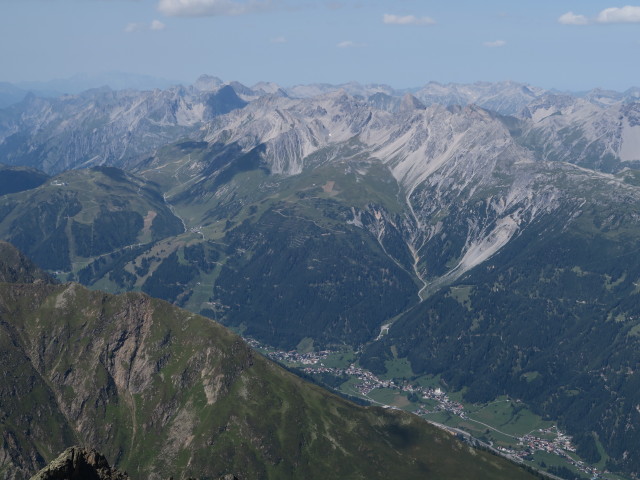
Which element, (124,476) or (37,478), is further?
(124,476)

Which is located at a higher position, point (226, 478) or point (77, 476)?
point (77, 476)

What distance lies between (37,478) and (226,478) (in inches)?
1756

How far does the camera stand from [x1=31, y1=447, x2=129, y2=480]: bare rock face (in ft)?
295

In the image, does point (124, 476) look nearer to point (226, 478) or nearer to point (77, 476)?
point (77, 476)

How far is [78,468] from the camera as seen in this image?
93.5m

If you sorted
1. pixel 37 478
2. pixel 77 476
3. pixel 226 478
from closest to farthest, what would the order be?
1. pixel 37 478
2. pixel 77 476
3. pixel 226 478

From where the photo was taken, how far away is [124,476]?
101250 mm

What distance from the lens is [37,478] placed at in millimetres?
87000

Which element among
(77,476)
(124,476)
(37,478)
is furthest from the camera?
(124,476)

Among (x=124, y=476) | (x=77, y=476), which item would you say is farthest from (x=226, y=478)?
(x=77, y=476)

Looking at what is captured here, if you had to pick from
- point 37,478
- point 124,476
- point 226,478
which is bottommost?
point 226,478

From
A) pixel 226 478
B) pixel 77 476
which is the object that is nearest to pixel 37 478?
pixel 77 476

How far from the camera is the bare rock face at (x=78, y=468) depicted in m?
89.8

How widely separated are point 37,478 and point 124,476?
1596 centimetres
